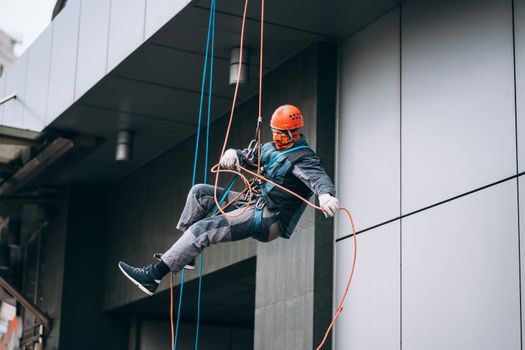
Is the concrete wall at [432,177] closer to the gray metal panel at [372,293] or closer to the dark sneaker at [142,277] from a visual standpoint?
the gray metal panel at [372,293]

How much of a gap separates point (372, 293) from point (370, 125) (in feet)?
7.42

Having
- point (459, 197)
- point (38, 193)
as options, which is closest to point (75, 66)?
point (38, 193)

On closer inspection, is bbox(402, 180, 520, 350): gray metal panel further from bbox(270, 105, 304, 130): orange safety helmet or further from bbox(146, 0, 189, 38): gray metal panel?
bbox(146, 0, 189, 38): gray metal panel

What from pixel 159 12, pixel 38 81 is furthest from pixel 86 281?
pixel 159 12

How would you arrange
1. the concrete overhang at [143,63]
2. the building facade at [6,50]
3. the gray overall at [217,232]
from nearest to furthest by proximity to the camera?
the gray overall at [217,232]
the concrete overhang at [143,63]
the building facade at [6,50]

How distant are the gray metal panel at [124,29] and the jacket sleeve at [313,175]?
19.5 feet

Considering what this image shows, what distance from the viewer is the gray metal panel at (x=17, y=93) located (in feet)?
67.4

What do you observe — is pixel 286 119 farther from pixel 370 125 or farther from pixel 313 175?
pixel 370 125

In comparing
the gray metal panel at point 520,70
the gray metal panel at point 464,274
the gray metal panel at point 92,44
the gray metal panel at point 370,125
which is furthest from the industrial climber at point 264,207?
the gray metal panel at point 92,44

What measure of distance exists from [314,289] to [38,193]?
994 centimetres

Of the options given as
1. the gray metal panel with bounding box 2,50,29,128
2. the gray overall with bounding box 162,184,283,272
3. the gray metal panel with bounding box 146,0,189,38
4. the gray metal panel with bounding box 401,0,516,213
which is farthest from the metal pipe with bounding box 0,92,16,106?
the gray overall with bounding box 162,184,283,272

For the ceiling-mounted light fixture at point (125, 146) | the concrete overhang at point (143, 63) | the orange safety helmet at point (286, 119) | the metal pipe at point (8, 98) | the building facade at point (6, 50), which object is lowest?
the orange safety helmet at point (286, 119)

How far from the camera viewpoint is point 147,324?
73.8 feet

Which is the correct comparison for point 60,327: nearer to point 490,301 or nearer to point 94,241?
point 94,241
